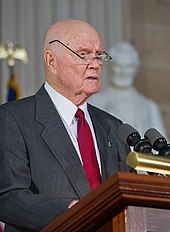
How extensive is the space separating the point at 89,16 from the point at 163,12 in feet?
2.83

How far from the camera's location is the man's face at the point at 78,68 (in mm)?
3924

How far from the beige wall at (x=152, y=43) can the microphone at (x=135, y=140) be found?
544 cm

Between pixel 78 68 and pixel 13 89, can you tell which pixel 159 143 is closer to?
pixel 78 68

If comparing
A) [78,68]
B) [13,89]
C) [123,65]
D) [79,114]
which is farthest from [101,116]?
[123,65]

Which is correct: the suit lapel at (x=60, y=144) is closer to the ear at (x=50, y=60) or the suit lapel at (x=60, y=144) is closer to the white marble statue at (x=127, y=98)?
the ear at (x=50, y=60)

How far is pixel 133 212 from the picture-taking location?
287 cm

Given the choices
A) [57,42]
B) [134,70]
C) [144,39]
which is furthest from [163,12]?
[57,42]

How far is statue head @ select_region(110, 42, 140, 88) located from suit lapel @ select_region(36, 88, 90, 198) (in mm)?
4136

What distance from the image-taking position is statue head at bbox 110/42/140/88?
8.08 meters

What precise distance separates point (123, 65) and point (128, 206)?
5.29 meters

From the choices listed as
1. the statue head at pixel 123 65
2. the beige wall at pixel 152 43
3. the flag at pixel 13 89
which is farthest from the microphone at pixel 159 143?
the beige wall at pixel 152 43

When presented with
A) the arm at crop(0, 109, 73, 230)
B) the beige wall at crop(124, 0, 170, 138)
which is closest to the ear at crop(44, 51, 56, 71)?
the arm at crop(0, 109, 73, 230)

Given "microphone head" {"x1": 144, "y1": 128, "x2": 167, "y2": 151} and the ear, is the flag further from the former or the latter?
"microphone head" {"x1": 144, "y1": 128, "x2": 167, "y2": 151}

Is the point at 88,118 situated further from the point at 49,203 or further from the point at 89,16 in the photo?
the point at 89,16
